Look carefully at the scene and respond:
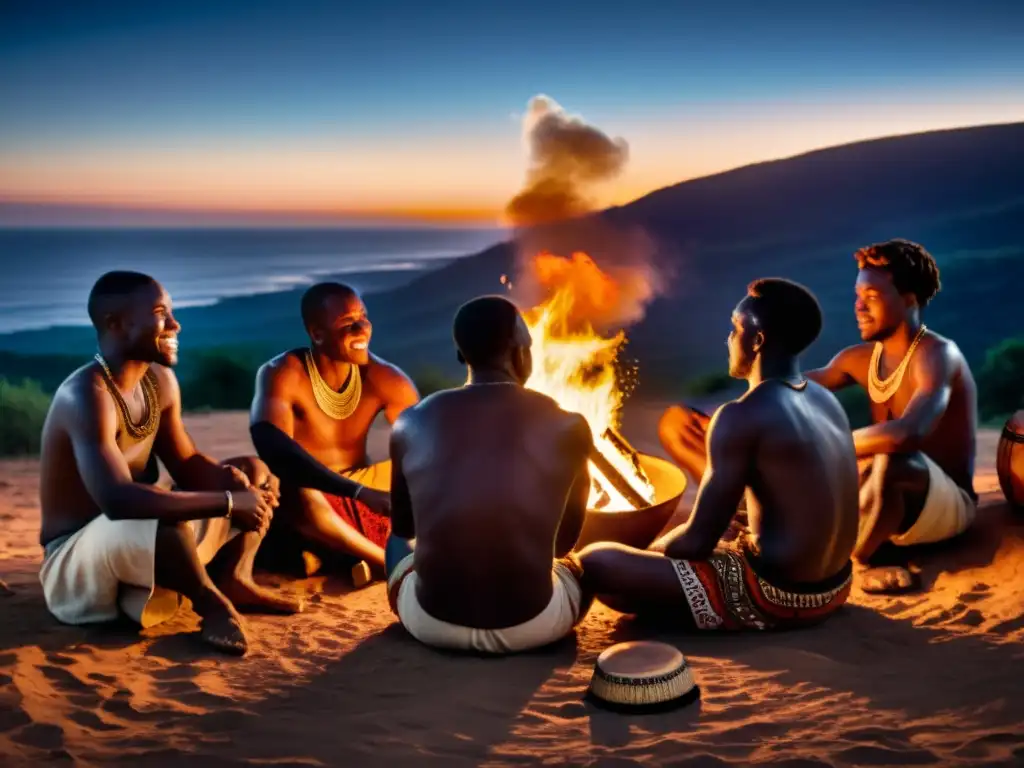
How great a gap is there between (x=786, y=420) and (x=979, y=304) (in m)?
18.9

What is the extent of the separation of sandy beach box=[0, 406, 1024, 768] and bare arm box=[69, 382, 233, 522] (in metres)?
0.64

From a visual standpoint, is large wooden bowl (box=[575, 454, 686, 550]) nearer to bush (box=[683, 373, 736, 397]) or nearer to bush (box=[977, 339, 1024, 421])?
bush (box=[977, 339, 1024, 421])

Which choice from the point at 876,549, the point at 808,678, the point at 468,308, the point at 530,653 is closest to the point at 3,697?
the point at 530,653

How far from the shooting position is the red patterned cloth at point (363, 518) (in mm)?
5859

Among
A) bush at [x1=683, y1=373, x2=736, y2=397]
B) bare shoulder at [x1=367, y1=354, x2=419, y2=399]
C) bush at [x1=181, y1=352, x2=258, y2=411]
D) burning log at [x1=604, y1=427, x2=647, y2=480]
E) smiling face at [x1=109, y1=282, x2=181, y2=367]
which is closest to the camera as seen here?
smiling face at [x1=109, y1=282, x2=181, y2=367]

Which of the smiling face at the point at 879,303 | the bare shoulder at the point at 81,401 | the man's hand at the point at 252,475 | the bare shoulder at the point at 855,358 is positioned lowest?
the man's hand at the point at 252,475

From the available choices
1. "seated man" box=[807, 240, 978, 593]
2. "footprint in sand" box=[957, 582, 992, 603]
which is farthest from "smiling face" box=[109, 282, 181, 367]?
"footprint in sand" box=[957, 582, 992, 603]

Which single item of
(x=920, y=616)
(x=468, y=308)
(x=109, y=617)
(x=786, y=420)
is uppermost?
(x=468, y=308)

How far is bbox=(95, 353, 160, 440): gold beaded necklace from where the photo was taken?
15.9ft

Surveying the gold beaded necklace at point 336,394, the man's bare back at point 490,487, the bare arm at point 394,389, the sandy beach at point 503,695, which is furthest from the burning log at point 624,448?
the man's bare back at point 490,487

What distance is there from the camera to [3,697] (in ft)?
13.2

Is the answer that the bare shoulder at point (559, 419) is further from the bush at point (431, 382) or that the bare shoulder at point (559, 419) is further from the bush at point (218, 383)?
the bush at point (218, 383)

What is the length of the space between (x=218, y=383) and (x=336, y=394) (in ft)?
36.3

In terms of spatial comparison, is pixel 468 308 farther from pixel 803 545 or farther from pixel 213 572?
pixel 213 572
